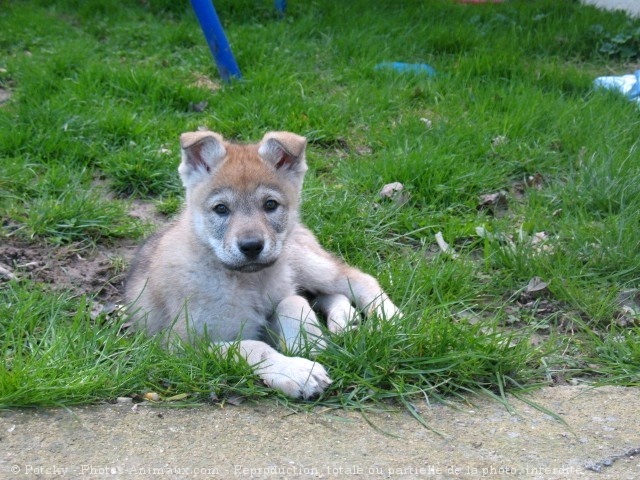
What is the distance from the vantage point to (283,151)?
15.3 feet

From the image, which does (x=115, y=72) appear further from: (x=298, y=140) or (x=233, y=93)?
(x=298, y=140)

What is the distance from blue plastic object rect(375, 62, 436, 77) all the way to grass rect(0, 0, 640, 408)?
0.28 feet

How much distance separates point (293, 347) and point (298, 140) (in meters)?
1.17

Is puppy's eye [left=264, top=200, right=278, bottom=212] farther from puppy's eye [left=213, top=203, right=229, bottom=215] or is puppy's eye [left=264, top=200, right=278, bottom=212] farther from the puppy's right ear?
the puppy's right ear

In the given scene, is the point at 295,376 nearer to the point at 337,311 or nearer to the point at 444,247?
the point at 337,311

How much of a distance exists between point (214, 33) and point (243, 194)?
331 cm

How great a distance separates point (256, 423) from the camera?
356 centimetres

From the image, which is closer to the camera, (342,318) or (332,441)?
(332,441)

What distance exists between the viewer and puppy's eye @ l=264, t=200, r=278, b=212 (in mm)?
4446

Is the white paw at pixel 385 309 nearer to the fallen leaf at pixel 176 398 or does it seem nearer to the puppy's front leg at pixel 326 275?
the puppy's front leg at pixel 326 275

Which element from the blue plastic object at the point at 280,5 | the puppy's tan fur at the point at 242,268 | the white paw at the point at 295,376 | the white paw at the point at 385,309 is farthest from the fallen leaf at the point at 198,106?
the white paw at the point at 295,376

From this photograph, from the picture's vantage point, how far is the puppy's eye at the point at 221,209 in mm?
4391

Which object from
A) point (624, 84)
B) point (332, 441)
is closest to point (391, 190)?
point (332, 441)

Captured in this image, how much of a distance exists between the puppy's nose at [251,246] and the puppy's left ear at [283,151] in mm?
625
